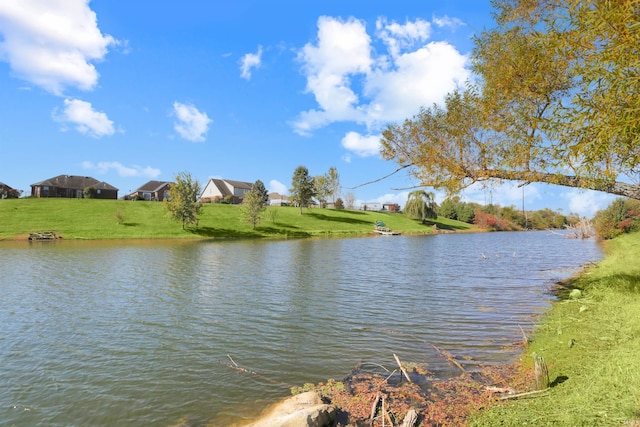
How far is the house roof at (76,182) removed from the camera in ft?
308

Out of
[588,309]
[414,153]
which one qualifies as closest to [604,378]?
[588,309]

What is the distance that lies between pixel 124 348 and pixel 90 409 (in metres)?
3.97

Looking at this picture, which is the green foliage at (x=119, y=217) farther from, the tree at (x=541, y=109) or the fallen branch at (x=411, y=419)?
the fallen branch at (x=411, y=419)

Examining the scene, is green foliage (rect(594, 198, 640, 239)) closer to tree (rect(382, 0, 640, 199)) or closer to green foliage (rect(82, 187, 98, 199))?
tree (rect(382, 0, 640, 199))

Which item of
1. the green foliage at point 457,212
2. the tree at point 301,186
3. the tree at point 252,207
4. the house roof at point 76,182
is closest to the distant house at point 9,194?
the house roof at point 76,182

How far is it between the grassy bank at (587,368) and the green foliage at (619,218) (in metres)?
52.7

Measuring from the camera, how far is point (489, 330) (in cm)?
1428

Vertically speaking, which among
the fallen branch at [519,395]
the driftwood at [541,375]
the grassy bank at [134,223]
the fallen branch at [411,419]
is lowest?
the fallen branch at [411,419]

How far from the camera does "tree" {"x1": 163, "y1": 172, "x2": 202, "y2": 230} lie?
219ft

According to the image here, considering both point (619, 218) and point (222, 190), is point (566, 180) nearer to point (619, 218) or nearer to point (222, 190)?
point (619, 218)

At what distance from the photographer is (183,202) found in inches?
2621

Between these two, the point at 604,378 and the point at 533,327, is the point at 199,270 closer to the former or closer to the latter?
the point at 533,327

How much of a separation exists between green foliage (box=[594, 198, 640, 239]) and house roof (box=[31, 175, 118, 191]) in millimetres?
113955

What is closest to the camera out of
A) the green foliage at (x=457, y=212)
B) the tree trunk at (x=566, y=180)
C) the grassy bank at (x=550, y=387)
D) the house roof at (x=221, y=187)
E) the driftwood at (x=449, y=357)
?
the grassy bank at (x=550, y=387)
